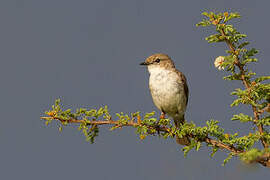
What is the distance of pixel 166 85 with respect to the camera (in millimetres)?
7914

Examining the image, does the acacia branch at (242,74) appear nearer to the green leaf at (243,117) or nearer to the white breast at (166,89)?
the green leaf at (243,117)

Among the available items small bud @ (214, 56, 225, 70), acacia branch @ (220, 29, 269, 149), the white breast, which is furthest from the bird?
acacia branch @ (220, 29, 269, 149)

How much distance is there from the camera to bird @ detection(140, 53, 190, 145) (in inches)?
313

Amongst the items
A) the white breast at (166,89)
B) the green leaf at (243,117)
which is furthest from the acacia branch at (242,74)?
the white breast at (166,89)

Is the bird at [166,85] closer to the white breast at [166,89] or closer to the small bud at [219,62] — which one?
the white breast at [166,89]

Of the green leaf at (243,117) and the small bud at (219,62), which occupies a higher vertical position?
the small bud at (219,62)

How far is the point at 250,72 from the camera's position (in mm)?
5328

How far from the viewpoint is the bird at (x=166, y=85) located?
794 cm

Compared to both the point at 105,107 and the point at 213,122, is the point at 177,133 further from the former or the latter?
the point at 105,107

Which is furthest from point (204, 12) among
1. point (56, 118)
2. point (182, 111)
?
point (182, 111)

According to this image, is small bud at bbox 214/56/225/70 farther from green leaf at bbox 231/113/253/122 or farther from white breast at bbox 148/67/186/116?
white breast at bbox 148/67/186/116

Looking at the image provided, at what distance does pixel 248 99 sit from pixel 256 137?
1.65 ft

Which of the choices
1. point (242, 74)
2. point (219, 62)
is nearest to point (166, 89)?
point (219, 62)

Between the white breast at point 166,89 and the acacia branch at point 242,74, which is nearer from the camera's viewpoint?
the acacia branch at point 242,74
